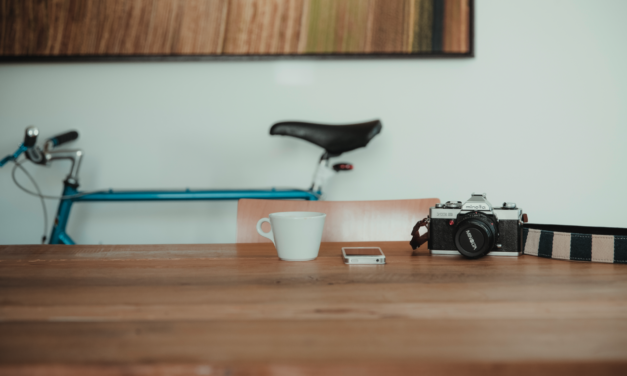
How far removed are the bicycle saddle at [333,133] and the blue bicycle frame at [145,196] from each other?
182mm

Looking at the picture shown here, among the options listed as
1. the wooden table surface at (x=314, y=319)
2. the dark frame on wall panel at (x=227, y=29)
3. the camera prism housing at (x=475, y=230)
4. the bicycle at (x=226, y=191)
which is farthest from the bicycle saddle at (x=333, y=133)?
the wooden table surface at (x=314, y=319)

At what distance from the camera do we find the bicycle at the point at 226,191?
137 cm

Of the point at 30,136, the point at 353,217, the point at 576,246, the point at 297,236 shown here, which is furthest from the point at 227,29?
the point at 576,246

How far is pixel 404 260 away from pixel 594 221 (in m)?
1.47

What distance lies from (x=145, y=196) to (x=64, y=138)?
0.40 meters

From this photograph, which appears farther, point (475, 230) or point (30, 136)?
point (30, 136)

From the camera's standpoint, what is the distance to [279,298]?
1.24 ft

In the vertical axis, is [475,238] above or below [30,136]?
below

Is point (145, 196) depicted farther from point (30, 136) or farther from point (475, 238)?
point (475, 238)

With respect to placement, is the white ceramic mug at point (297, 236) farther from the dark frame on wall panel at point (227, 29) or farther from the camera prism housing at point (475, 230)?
the dark frame on wall panel at point (227, 29)

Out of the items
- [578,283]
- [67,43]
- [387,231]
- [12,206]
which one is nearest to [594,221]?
[387,231]

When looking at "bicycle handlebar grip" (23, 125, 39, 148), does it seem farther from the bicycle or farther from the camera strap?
the camera strap

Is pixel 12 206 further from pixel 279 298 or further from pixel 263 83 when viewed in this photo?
pixel 279 298

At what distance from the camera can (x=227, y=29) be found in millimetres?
1607
